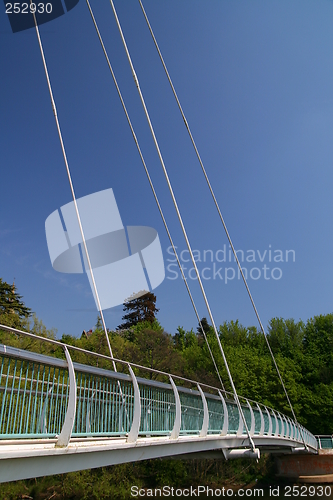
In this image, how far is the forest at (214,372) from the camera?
23.1m

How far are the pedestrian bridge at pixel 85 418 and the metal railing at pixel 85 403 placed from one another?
1 cm

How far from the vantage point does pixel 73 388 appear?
4.73 meters

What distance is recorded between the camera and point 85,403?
18.9 ft

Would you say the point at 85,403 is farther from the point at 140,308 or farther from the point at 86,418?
the point at 140,308

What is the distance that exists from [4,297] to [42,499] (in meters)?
26.2

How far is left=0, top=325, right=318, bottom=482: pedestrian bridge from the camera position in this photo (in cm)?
420

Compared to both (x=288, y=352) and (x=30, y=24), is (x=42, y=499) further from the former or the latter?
(x=288, y=352)

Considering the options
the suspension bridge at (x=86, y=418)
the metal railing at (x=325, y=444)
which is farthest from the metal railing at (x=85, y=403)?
the metal railing at (x=325, y=444)

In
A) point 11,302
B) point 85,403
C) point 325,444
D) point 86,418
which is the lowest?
point 86,418

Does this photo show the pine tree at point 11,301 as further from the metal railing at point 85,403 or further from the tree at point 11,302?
the metal railing at point 85,403

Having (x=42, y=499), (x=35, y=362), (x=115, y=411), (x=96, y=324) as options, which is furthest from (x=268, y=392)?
(x=35, y=362)

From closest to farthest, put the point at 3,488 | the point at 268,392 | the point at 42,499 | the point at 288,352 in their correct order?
the point at 3,488, the point at 42,499, the point at 268,392, the point at 288,352

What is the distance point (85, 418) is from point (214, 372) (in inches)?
1374

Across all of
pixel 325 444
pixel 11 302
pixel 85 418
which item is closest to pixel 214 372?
pixel 325 444
